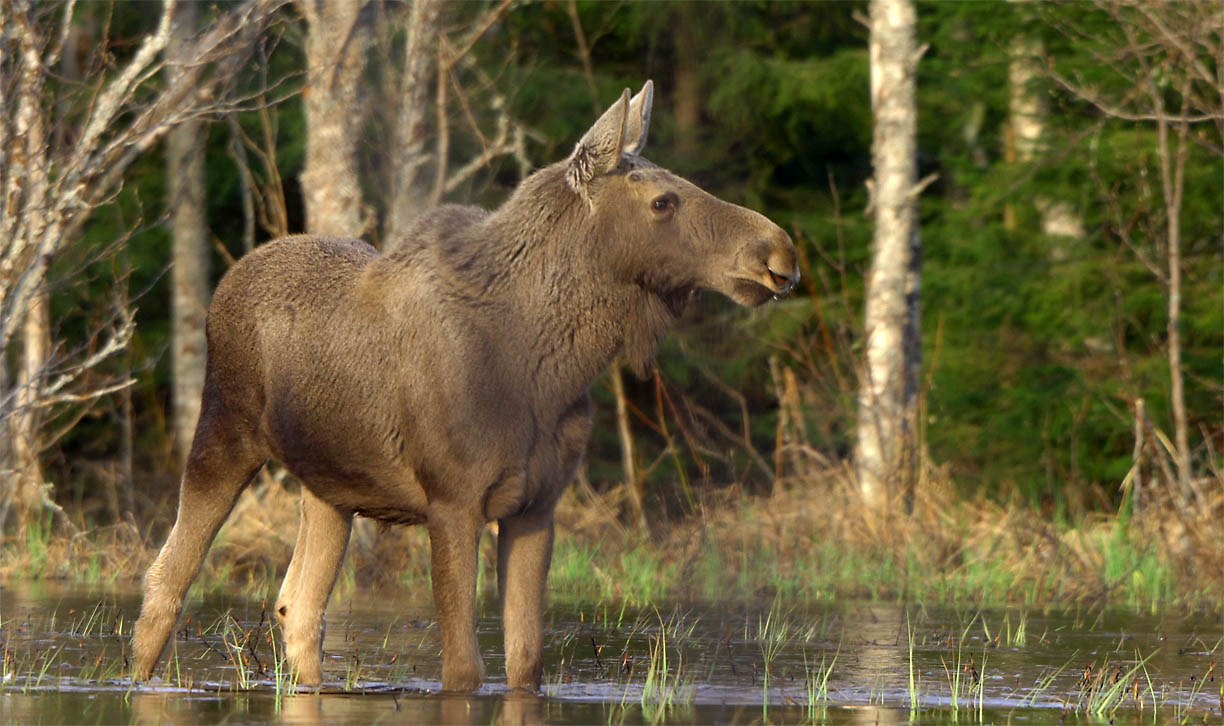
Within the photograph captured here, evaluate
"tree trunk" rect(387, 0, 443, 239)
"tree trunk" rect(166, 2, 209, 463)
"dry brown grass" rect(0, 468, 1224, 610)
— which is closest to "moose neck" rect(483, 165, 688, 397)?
"dry brown grass" rect(0, 468, 1224, 610)

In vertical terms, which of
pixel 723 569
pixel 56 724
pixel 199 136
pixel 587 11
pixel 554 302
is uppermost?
pixel 587 11

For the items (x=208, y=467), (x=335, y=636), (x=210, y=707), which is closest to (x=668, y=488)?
(x=335, y=636)

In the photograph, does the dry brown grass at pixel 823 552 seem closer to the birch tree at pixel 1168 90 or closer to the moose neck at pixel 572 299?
the birch tree at pixel 1168 90

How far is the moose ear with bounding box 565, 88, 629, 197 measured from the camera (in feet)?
24.2

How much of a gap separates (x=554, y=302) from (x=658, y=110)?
14247mm

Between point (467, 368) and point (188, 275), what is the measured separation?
14.7 metres

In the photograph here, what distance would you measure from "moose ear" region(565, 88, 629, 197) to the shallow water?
2079 millimetres

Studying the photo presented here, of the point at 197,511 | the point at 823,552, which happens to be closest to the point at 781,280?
the point at 197,511

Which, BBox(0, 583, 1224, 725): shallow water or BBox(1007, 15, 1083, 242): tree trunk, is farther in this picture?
BBox(1007, 15, 1083, 242): tree trunk

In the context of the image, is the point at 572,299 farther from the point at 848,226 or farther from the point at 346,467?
the point at 848,226

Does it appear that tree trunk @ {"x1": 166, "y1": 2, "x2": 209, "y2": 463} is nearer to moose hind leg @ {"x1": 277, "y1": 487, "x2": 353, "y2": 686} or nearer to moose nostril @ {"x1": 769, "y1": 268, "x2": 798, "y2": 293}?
moose hind leg @ {"x1": 277, "y1": 487, "x2": 353, "y2": 686}

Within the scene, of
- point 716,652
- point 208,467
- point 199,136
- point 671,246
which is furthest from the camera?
point 199,136

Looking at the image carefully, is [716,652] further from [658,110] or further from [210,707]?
[658,110]

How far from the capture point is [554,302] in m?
7.46
